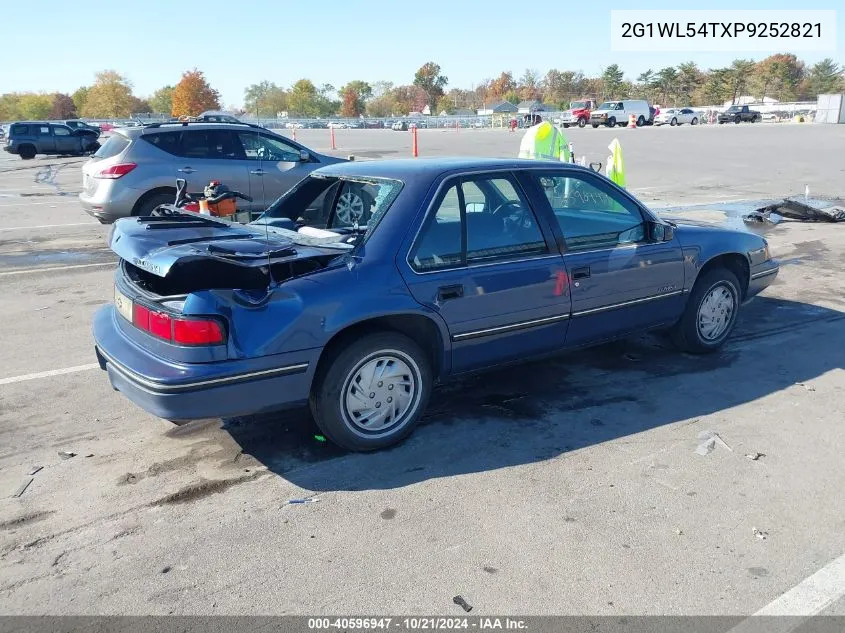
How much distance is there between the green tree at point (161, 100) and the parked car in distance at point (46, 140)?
78.0 metres

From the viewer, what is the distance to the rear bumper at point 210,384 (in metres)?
3.33

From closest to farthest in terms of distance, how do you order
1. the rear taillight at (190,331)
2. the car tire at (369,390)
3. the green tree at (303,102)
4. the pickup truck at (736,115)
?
the rear taillight at (190,331), the car tire at (369,390), the pickup truck at (736,115), the green tree at (303,102)

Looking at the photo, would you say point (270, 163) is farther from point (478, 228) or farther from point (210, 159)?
point (478, 228)

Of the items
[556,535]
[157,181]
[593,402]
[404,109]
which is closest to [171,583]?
[556,535]

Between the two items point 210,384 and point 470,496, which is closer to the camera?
point 210,384

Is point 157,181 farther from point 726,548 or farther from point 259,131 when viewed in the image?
point 726,548

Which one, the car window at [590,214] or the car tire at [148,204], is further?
the car tire at [148,204]

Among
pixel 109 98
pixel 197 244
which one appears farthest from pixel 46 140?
pixel 109 98

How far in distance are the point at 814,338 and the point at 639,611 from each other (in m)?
4.18

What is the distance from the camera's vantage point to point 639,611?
2686 millimetres

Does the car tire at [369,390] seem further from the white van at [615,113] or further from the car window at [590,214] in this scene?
Answer: the white van at [615,113]

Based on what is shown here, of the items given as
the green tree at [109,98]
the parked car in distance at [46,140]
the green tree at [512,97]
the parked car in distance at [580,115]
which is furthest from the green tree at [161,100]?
the parked car in distance at [46,140]

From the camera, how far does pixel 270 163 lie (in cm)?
1053

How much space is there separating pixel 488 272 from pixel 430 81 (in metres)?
137
